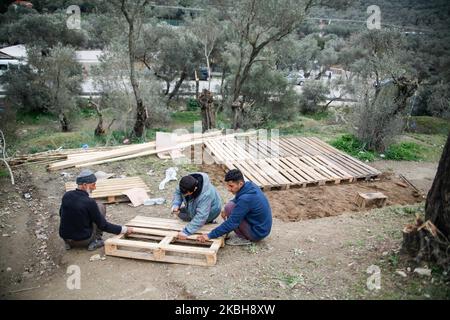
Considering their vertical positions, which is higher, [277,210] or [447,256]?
[447,256]

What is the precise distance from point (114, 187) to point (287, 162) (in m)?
4.22

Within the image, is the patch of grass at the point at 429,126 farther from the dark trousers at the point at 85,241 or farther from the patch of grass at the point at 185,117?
the dark trousers at the point at 85,241

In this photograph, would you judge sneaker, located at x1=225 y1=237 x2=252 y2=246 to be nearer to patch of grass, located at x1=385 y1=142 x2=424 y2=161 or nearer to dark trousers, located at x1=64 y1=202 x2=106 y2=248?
dark trousers, located at x1=64 y1=202 x2=106 y2=248

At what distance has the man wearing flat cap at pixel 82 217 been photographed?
4.57 meters

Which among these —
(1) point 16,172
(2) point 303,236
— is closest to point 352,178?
(2) point 303,236

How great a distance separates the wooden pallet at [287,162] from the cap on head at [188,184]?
3.08 m

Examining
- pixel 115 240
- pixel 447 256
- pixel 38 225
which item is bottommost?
pixel 38 225

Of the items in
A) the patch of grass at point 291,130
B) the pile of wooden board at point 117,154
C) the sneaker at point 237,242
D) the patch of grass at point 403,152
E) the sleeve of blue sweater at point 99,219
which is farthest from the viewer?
the patch of grass at point 291,130

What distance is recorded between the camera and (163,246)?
4520mm

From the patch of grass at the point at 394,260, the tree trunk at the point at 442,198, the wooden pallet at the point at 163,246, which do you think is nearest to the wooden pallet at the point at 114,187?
the wooden pallet at the point at 163,246

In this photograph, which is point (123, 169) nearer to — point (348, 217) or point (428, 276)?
point (348, 217)

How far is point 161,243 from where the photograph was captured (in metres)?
4.59

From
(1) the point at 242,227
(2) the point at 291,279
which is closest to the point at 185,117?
(1) the point at 242,227

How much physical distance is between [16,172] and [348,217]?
7417 millimetres
